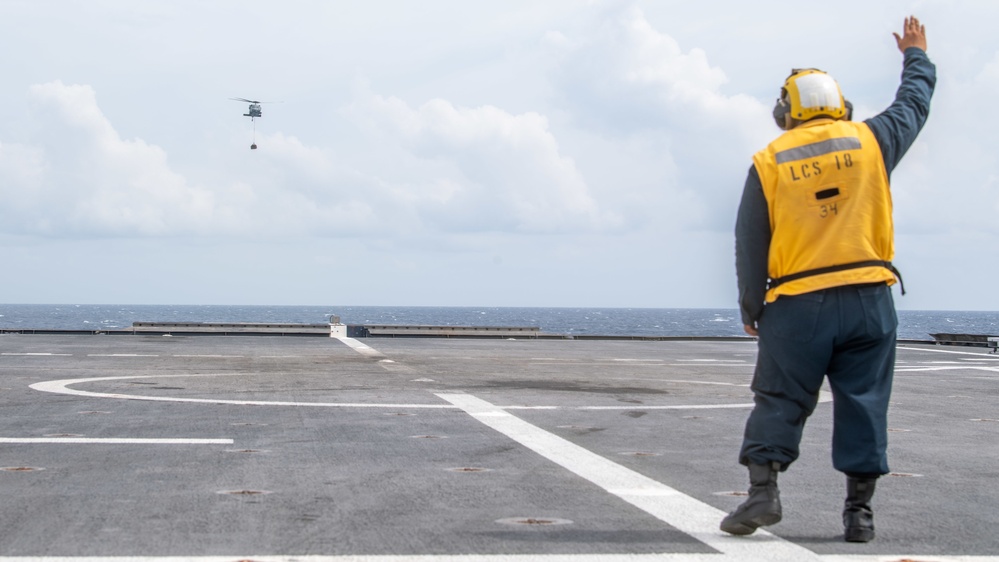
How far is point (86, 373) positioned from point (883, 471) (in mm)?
12045

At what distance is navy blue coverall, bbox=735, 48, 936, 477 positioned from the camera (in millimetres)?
4398

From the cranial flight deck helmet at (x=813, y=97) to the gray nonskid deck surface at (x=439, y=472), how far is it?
180 centimetres

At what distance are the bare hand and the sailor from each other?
2.50ft

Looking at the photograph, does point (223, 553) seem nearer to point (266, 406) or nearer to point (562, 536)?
point (562, 536)

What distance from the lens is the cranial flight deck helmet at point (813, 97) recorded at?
183 inches

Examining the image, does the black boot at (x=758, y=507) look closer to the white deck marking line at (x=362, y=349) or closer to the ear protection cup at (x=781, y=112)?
the ear protection cup at (x=781, y=112)

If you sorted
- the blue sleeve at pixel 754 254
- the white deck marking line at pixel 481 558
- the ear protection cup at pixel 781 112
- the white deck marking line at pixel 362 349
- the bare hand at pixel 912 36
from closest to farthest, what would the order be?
1. the white deck marking line at pixel 481 558
2. the blue sleeve at pixel 754 254
3. the ear protection cup at pixel 781 112
4. the bare hand at pixel 912 36
5. the white deck marking line at pixel 362 349

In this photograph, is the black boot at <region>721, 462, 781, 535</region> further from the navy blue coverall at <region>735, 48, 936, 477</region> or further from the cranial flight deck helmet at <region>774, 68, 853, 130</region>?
the cranial flight deck helmet at <region>774, 68, 853, 130</region>

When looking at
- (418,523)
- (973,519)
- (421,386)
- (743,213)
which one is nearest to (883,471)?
(973,519)

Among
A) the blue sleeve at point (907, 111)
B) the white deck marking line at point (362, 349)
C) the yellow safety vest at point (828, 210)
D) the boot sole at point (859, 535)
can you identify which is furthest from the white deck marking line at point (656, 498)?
the white deck marking line at point (362, 349)

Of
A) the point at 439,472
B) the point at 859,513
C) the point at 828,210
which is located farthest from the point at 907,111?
the point at 439,472

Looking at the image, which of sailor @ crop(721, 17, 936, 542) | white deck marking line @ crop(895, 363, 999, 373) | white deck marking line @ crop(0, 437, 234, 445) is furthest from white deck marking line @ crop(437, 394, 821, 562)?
white deck marking line @ crop(895, 363, 999, 373)

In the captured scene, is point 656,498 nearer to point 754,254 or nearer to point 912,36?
point 754,254

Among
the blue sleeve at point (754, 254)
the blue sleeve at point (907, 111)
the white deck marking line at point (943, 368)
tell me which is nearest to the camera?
the blue sleeve at point (754, 254)
